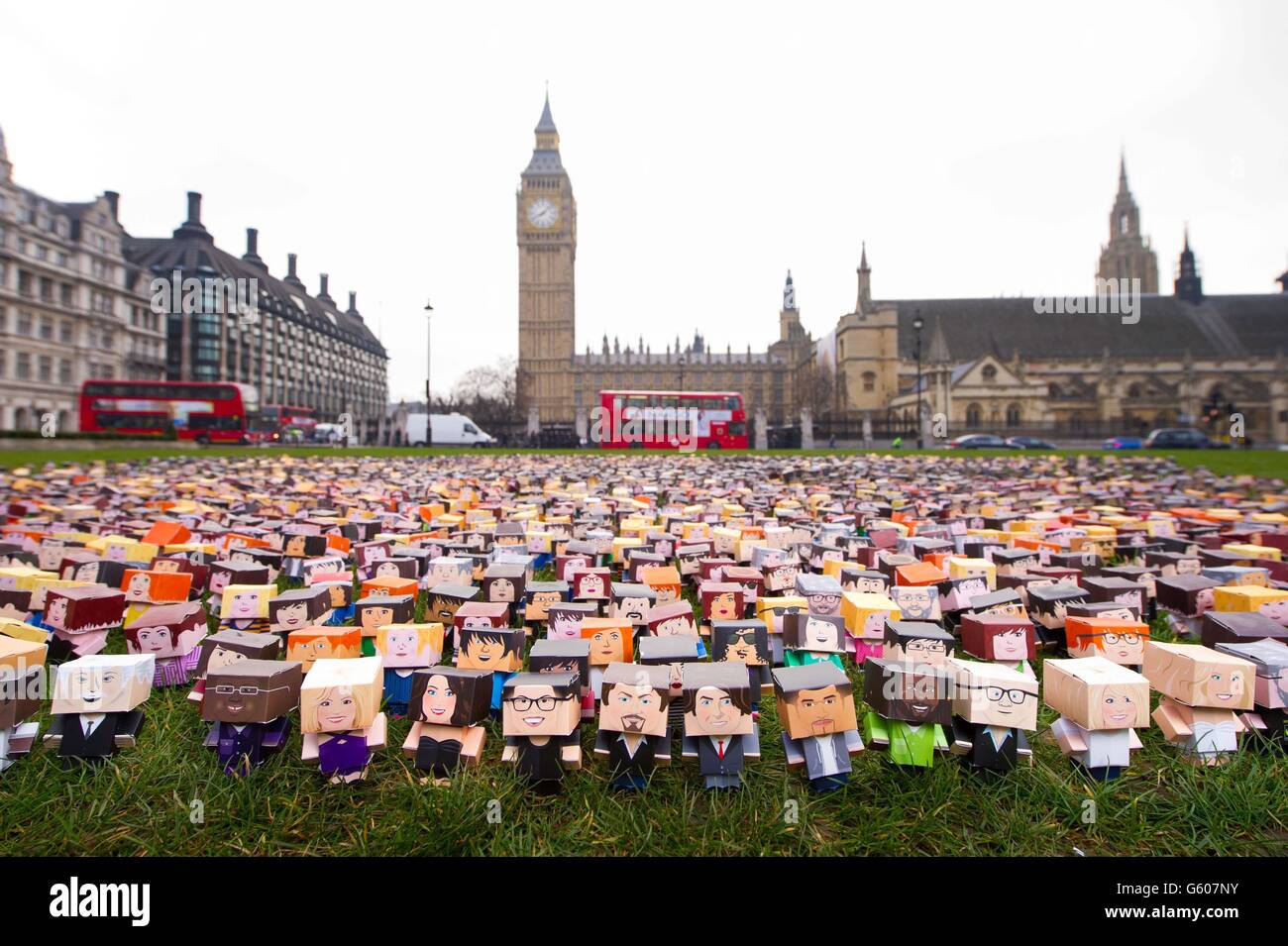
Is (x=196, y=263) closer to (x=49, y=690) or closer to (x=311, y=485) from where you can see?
(x=311, y=485)

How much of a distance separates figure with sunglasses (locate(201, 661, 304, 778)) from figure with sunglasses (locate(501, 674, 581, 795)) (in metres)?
0.71

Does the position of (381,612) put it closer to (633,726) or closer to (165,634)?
(165,634)

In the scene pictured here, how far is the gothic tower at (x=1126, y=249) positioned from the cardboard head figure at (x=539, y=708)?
10533 cm

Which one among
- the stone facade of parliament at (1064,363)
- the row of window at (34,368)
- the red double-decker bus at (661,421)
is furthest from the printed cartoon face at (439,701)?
the row of window at (34,368)

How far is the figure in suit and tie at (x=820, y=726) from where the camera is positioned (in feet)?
6.47

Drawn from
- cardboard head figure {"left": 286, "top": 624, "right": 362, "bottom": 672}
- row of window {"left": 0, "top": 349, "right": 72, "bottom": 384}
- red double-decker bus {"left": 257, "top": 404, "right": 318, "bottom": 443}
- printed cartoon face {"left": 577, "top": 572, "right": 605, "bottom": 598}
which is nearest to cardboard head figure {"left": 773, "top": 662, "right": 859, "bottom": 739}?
printed cartoon face {"left": 577, "top": 572, "right": 605, "bottom": 598}

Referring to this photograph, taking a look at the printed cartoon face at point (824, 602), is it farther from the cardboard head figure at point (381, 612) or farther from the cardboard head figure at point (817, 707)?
the cardboard head figure at point (381, 612)

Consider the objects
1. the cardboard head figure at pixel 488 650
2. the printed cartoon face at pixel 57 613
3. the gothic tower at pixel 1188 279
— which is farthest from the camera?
the gothic tower at pixel 1188 279

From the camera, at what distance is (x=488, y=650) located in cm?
250

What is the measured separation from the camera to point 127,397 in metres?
34.2

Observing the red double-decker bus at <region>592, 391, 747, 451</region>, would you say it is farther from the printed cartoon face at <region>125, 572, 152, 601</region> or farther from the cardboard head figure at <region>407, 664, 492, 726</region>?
the cardboard head figure at <region>407, 664, 492, 726</region>

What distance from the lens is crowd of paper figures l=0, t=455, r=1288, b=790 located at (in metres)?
1.98
